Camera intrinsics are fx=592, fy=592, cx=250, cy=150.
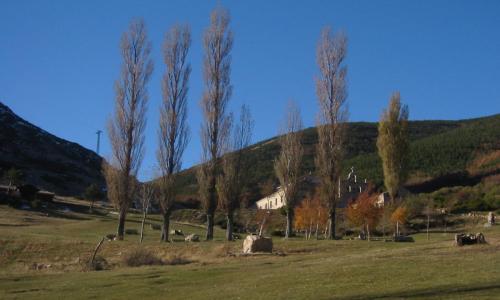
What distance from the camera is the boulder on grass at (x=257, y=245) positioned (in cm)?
2973

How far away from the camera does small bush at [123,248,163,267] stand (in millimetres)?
28625

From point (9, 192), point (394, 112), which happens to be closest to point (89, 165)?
point (9, 192)

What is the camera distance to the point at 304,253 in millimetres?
29797

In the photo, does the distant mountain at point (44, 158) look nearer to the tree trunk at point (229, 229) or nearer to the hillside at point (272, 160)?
the hillside at point (272, 160)

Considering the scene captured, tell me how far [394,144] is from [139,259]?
119 ft

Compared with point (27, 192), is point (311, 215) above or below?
below

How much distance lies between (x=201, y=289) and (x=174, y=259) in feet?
34.8

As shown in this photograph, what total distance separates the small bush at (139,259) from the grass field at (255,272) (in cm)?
71

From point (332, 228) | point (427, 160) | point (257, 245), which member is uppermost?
point (427, 160)

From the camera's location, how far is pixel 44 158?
121000mm

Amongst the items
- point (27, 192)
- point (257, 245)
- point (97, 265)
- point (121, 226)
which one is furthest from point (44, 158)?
point (257, 245)

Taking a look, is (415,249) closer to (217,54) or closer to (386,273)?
(386,273)

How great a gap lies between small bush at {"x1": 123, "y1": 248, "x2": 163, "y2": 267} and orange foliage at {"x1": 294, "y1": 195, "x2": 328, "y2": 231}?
2131cm

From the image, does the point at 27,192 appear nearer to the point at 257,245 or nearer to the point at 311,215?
the point at 311,215
